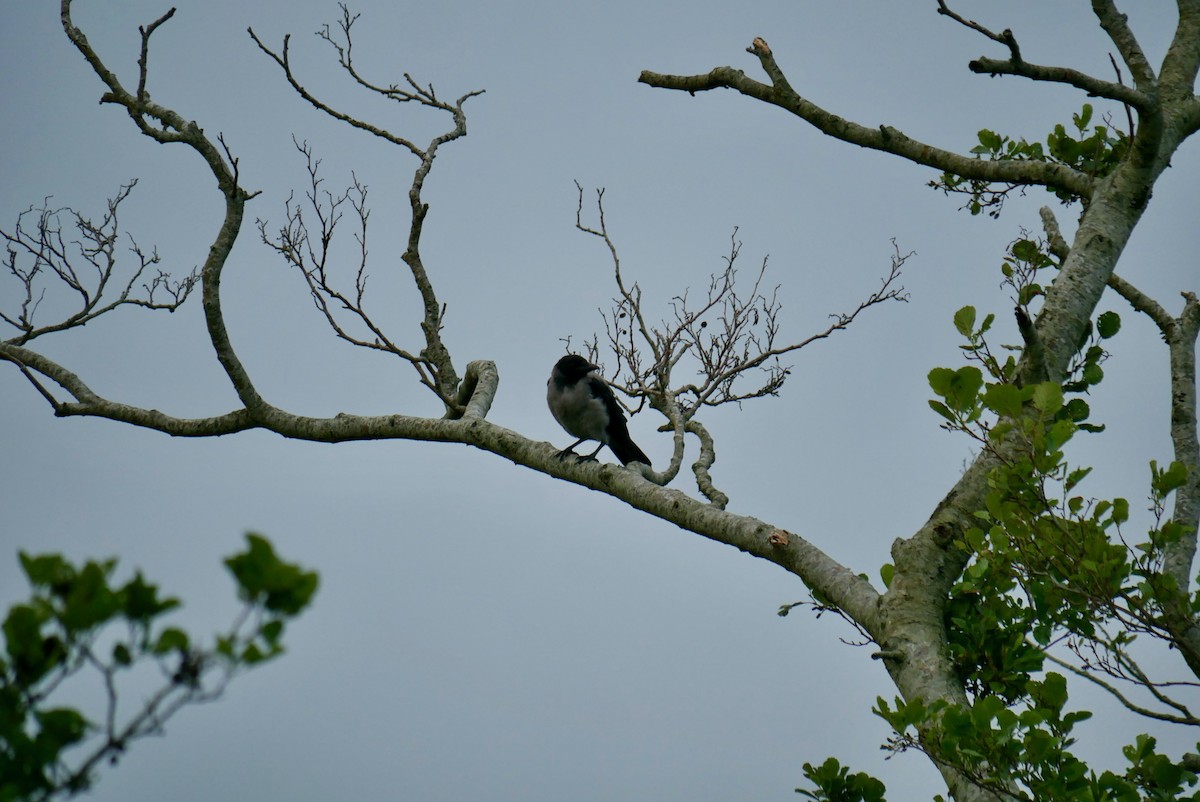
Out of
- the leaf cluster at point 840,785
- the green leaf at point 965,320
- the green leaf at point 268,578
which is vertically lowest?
the green leaf at point 268,578

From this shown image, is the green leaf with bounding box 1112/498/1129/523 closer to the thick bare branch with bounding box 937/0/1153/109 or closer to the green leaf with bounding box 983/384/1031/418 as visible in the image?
the green leaf with bounding box 983/384/1031/418

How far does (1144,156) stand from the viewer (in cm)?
457

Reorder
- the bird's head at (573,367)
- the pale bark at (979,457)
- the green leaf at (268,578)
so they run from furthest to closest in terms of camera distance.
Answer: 1. the bird's head at (573,367)
2. the pale bark at (979,457)
3. the green leaf at (268,578)

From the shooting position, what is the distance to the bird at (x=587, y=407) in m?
7.87

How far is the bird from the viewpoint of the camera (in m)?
A: 7.87

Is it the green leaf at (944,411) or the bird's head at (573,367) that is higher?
the bird's head at (573,367)

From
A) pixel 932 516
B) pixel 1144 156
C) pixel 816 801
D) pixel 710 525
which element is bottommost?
pixel 816 801

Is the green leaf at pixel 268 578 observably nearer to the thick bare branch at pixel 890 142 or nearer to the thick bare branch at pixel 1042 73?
the thick bare branch at pixel 1042 73

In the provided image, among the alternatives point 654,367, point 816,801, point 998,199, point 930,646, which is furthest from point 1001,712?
point 998,199

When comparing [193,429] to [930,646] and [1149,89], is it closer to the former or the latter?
[930,646]

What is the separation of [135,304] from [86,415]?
4.54ft

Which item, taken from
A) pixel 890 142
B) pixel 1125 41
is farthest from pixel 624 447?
pixel 1125 41

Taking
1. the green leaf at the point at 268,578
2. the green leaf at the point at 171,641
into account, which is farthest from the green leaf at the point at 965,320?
the green leaf at the point at 171,641

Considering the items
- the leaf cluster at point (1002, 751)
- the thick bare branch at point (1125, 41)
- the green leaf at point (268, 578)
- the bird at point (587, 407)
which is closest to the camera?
the green leaf at point (268, 578)
